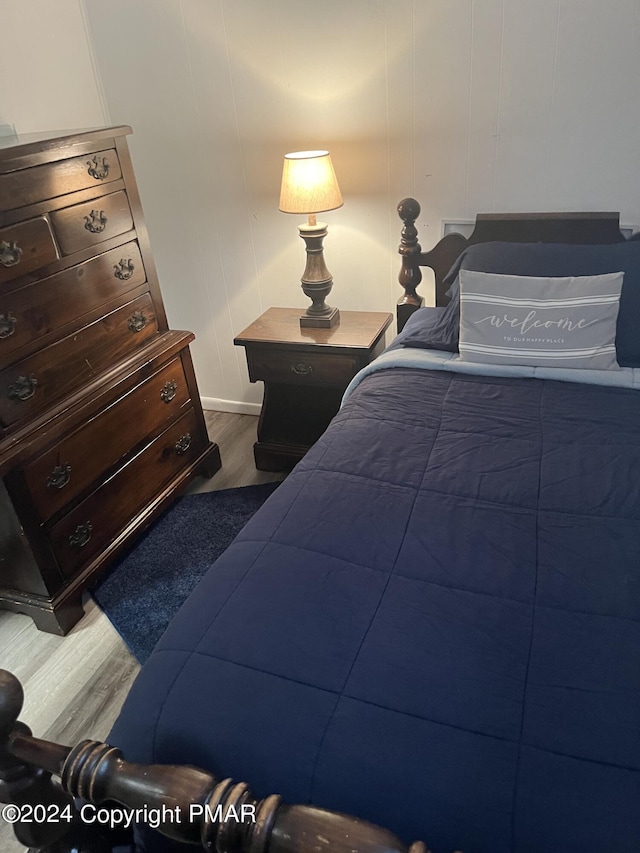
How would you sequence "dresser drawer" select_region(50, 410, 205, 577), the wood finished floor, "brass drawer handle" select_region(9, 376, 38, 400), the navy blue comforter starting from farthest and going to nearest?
"dresser drawer" select_region(50, 410, 205, 577) → "brass drawer handle" select_region(9, 376, 38, 400) → the wood finished floor → the navy blue comforter

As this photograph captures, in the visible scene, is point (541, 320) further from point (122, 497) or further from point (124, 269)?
point (122, 497)

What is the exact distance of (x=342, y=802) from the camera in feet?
2.76

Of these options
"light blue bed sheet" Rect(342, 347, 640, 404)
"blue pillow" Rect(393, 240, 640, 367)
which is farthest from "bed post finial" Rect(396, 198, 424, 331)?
"light blue bed sheet" Rect(342, 347, 640, 404)

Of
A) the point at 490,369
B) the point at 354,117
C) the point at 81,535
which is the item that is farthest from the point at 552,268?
the point at 81,535

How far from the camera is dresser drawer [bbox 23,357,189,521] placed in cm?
185

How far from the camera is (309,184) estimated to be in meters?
2.16

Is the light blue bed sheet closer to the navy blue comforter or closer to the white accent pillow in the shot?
the white accent pillow

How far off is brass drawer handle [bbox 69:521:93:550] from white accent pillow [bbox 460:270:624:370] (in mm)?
1325

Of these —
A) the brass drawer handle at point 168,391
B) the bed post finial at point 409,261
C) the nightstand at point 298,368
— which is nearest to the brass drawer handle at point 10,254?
the brass drawer handle at point 168,391

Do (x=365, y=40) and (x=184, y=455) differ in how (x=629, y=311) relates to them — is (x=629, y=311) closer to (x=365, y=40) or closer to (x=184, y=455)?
(x=365, y=40)

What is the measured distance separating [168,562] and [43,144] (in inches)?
53.8

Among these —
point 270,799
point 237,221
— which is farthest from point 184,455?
point 270,799

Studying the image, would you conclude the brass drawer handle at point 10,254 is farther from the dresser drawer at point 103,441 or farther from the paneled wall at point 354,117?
the paneled wall at point 354,117

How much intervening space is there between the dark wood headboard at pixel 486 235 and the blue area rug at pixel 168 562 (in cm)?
100
